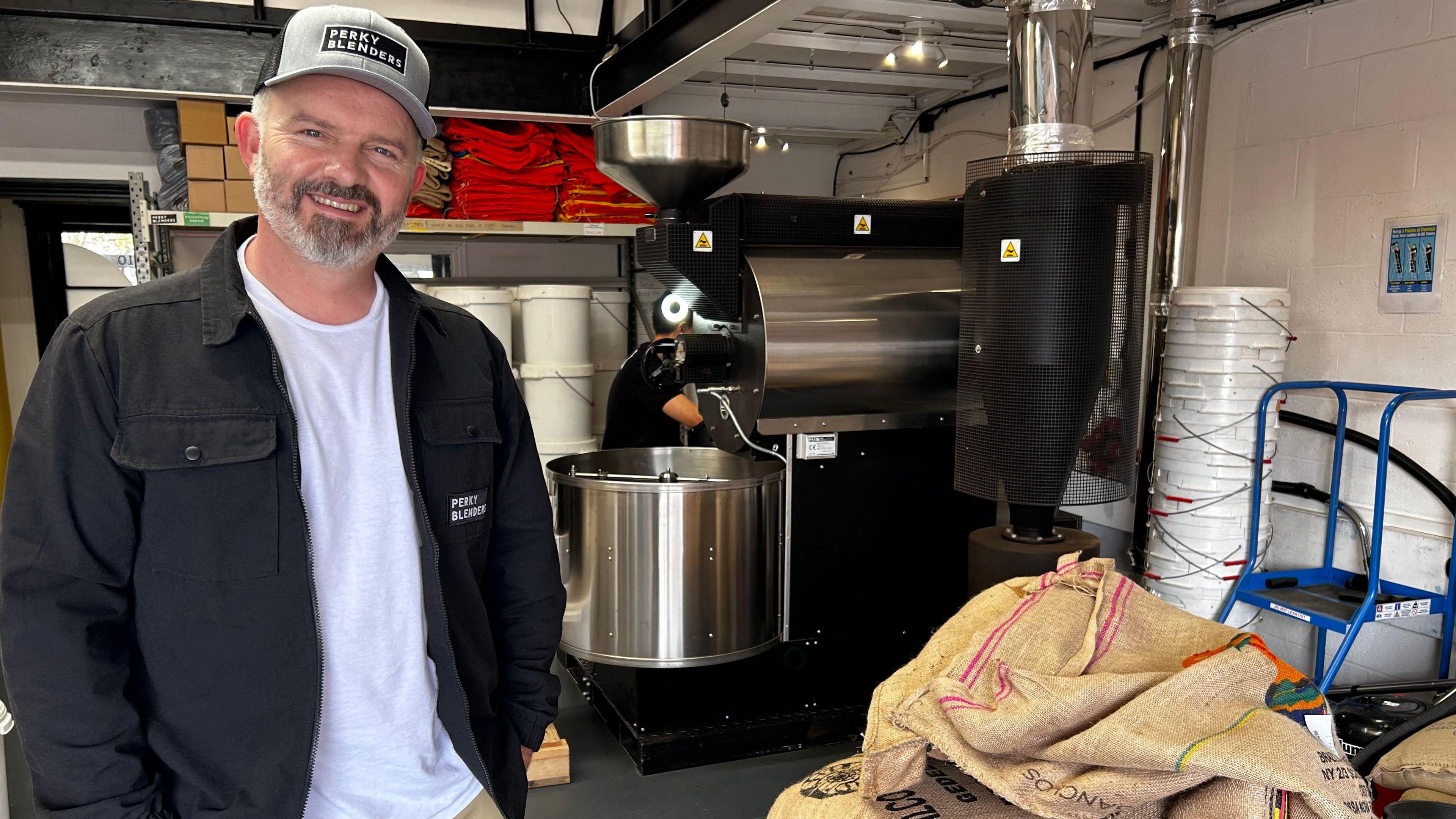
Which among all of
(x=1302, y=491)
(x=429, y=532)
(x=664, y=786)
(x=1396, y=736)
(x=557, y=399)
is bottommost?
(x=664, y=786)

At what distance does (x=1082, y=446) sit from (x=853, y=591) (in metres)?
0.98

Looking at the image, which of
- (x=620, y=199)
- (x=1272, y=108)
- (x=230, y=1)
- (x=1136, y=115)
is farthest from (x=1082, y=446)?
(x=230, y=1)

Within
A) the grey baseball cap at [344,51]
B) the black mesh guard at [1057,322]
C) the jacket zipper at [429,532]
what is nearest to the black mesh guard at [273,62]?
the grey baseball cap at [344,51]

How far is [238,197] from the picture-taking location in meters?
4.41

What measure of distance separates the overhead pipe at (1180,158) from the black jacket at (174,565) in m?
2.93

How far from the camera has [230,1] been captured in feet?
14.3

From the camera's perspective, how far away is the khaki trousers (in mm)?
1428

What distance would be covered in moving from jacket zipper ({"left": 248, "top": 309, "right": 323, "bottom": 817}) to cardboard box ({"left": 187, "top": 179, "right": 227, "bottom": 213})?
361 centimetres

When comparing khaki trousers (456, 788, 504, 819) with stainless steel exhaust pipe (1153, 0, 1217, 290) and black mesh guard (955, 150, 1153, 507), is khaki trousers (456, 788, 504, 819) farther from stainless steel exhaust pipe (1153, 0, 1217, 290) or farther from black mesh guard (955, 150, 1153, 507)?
stainless steel exhaust pipe (1153, 0, 1217, 290)

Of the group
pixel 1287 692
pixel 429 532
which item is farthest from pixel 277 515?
pixel 1287 692

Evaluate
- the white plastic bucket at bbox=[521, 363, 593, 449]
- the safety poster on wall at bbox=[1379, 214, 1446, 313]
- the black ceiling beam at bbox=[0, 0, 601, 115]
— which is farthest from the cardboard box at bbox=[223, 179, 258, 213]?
the safety poster on wall at bbox=[1379, 214, 1446, 313]

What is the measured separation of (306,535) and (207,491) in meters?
0.13

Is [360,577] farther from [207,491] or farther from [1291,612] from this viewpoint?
[1291,612]

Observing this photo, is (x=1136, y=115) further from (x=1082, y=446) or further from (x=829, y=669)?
(x=829, y=669)
